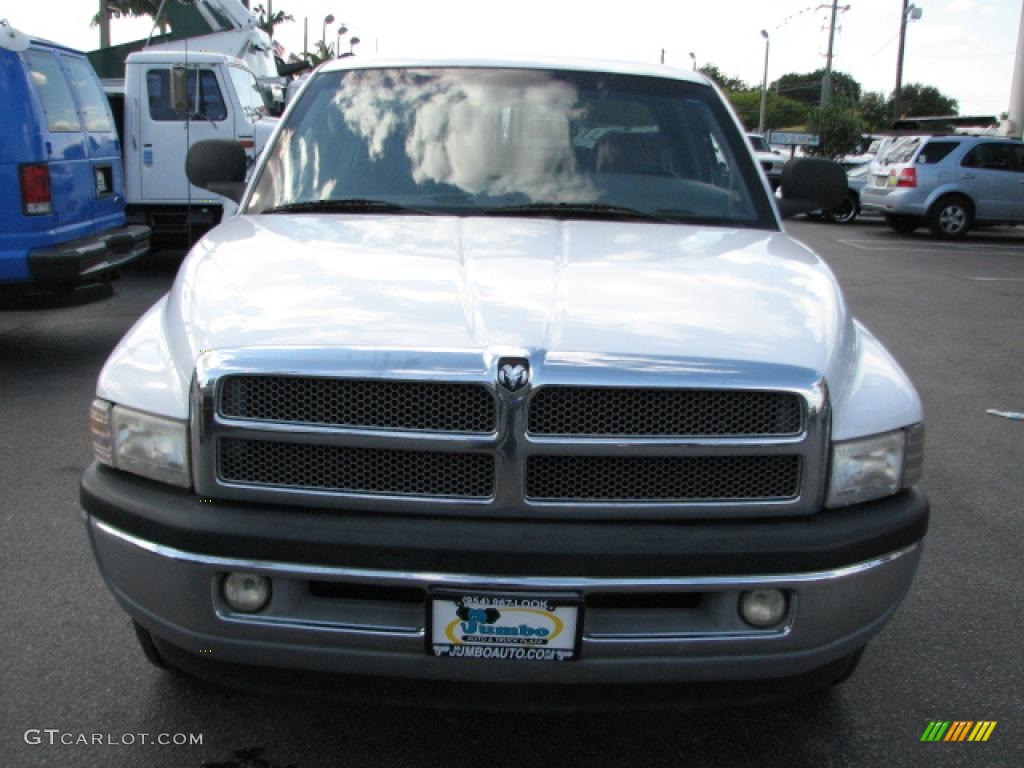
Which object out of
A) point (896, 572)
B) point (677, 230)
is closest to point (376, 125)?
point (677, 230)

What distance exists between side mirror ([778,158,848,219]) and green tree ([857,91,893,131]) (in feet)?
257

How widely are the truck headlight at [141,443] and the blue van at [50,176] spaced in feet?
14.9

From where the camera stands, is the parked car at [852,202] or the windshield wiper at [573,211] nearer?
the windshield wiper at [573,211]

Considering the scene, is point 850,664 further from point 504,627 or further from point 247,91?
point 247,91

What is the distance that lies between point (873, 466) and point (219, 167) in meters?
2.77

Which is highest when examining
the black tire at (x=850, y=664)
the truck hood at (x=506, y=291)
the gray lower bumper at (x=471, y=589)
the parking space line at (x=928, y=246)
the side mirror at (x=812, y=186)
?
the side mirror at (x=812, y=186)

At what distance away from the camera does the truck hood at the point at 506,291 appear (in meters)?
2.38

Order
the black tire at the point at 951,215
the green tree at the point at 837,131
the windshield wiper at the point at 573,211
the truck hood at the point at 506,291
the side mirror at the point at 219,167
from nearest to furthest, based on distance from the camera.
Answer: the truck hood at the point at 506,291
the windshield wiper at the point at 573,211
the side mirror at the point at 219,167
the black tire at the point at 951,215
the green tree at the point at 837,131

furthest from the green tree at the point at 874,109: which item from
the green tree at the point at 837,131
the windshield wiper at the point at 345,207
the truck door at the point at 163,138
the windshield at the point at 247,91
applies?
the windshield wiper at the point at 345,207

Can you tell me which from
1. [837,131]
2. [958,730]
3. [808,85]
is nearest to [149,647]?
[958,730]

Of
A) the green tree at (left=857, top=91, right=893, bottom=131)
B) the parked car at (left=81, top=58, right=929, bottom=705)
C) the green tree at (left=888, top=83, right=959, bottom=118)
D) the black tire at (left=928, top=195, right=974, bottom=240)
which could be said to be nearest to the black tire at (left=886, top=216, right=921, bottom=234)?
the black tire at (left=928, top=195, right=974, bottom=240)

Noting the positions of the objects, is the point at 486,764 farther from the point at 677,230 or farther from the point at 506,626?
the point at 677,230

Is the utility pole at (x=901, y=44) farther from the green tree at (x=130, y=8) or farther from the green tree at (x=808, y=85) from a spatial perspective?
the green tree at (x=808, y=85)

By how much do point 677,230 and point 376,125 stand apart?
1127 millimetres
